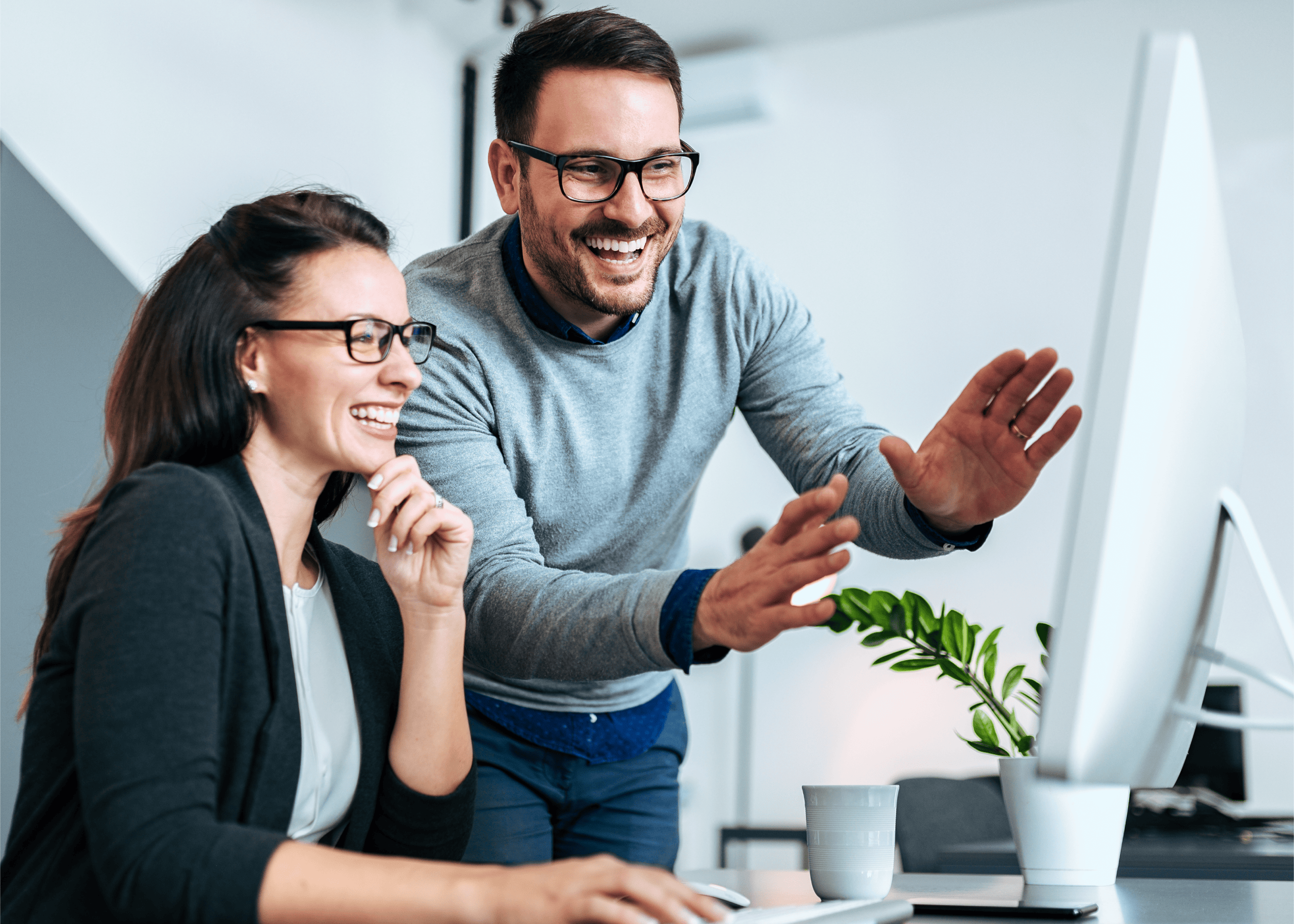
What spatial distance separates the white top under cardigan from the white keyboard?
1.37 feet

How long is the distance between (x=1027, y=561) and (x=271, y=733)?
3234 mm

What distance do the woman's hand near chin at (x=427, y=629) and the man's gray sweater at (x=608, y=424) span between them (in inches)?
3.5

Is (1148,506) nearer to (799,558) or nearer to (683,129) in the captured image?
(799,558)

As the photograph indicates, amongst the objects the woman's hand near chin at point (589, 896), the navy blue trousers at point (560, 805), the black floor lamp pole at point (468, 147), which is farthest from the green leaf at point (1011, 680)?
the black floor lamp pole at point (468, 147)

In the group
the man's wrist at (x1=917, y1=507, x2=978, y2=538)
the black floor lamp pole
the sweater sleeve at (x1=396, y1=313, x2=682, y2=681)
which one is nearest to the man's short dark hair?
the sweater sleeve at (x1=396, y1=313, x2=682, y2=681)

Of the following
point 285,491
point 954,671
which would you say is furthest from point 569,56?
Answer: point 954,671

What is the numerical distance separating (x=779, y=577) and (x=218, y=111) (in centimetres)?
287

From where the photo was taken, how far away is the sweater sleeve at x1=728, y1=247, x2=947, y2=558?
4.94ft

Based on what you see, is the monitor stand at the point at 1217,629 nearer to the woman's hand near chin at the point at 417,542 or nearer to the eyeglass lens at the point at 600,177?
the woman's hand near chin at the point at 417,542

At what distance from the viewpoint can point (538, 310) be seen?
4.90ft

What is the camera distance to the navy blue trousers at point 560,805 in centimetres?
136

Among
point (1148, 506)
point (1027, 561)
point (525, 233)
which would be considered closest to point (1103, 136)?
point (1027, 561)

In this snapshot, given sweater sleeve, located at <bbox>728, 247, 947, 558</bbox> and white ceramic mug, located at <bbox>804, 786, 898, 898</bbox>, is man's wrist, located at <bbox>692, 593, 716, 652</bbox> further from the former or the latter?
sweater sleeve, located at <bbox>728, 247, 947, 558</bbox>

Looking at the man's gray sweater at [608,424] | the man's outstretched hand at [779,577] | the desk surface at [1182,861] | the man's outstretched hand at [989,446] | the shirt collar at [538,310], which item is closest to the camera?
the man's outstretched hand at [779,577]
